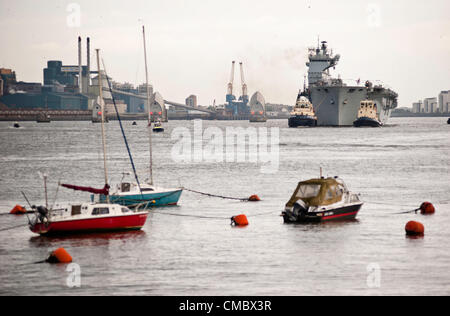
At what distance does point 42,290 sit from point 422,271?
1629 cm

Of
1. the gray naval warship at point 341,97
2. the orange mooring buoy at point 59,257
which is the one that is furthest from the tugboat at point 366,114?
the orange mooring buoy at point 59,257

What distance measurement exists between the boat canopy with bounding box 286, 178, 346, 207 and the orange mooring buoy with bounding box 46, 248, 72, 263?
589 inches

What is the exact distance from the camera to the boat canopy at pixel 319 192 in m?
41.5

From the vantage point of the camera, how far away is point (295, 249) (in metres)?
35.2

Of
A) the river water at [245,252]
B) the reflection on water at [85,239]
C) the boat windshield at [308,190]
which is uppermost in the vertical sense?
the boat windshield at [308,190]

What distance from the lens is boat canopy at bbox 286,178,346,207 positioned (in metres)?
41.5

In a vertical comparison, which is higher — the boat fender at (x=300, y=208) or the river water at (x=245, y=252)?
the boat fender at (x=300, y=208)

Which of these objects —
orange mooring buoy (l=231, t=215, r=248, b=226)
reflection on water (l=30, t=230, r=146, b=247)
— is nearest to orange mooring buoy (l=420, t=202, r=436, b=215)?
orange mooring buoy (l=231, t=215, r=248, b=226)

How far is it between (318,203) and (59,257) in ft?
53.3

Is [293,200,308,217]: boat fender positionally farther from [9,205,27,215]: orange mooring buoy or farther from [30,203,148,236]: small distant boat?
[9,205,27,215]: orange mooring buoy

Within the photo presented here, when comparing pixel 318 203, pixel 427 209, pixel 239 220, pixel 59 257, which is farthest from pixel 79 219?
pixel 427 209

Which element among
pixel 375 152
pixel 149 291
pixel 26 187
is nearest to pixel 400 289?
pixel 149 291

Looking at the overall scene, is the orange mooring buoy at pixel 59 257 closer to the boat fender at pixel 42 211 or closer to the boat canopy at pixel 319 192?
the boat fender at pixel 42 211
